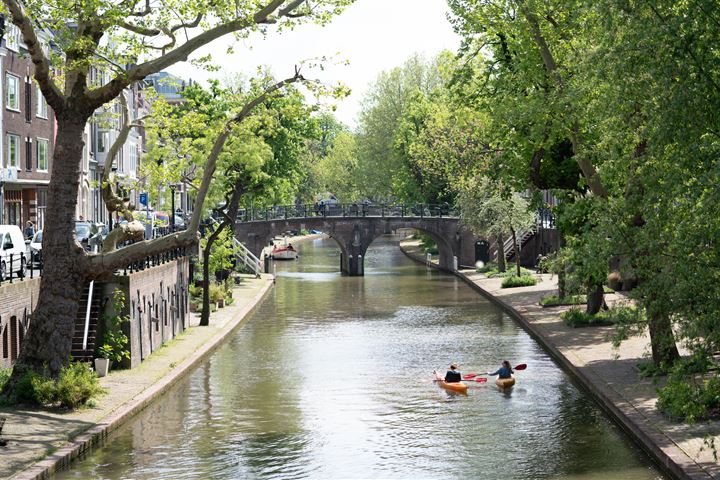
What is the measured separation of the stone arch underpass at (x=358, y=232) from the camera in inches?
3354

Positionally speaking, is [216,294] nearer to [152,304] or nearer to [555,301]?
[555,301]

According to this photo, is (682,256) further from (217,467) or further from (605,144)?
(217,467)

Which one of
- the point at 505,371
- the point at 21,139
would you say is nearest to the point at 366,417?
the point at 505,371

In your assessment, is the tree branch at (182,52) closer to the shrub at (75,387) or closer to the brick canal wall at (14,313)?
the brick canal wall at (14,313)

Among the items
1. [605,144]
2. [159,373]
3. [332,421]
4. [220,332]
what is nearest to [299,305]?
[220,332]

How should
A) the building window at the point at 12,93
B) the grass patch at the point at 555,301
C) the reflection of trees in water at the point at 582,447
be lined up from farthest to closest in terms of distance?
the building window at the point at 12,93
the grass patch at the point at 555,301
the reflection of trees in water at the point at 582,447

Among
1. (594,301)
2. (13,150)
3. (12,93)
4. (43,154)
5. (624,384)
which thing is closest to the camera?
(624,384)

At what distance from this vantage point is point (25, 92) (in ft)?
201

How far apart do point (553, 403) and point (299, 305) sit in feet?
102

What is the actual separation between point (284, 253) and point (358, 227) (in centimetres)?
2212

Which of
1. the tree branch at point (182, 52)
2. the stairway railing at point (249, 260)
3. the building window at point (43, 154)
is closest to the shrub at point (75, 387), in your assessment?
the tree branch at point (182, 52)

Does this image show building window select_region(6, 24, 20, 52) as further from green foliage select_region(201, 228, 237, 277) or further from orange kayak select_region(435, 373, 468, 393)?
orange kayak select_region(435, 373, 468, 393)

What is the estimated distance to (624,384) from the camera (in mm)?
30234

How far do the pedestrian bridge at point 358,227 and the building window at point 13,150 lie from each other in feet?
84.9
